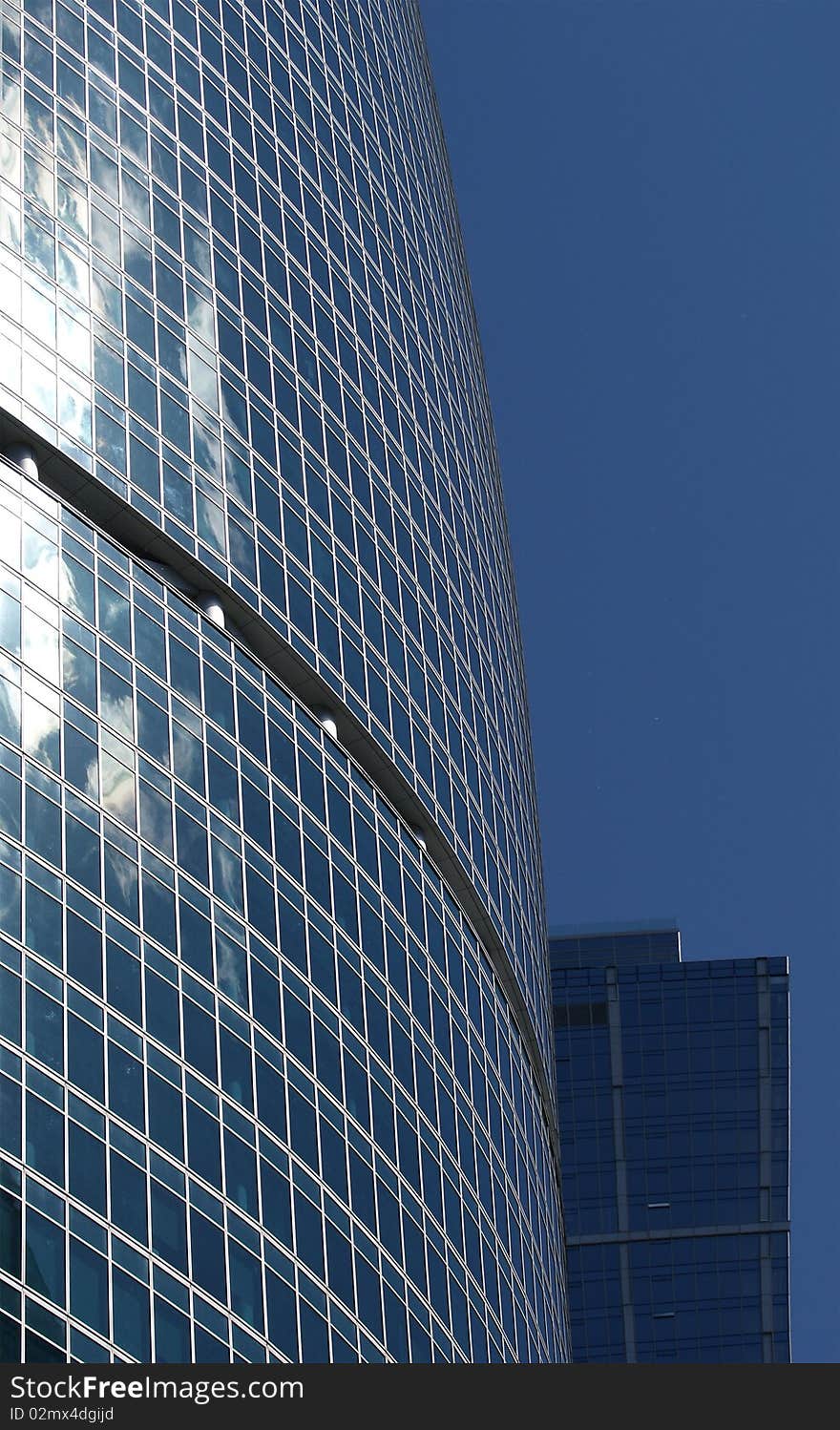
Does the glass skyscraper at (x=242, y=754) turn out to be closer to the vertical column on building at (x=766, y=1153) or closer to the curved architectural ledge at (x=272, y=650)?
the curved architectural ledge at (x=272, y=650)

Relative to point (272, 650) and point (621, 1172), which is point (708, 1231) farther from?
point (272, 650)

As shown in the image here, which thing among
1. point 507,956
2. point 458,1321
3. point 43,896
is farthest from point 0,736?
point 507,956

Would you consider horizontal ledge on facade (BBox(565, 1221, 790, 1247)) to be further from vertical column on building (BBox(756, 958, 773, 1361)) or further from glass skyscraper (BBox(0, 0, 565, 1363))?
glass skyscraper (BBox(0, 0, 565, 1363))

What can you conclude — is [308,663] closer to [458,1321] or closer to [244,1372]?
[458,1321]

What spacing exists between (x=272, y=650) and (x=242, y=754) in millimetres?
5677

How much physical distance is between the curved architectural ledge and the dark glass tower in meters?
45.8

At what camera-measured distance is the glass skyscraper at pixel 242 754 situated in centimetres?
5175

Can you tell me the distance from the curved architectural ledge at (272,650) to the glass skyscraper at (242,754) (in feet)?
0.51

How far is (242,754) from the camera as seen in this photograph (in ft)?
209

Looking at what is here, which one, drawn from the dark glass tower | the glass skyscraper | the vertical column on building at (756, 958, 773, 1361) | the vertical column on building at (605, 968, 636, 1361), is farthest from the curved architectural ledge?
the vertical column on building at (756, 958, 773, 1361)

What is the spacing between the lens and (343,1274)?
61562mm

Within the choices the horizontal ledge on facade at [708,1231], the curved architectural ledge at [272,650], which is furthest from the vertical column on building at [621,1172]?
the curved architectural ledge at [272,650]

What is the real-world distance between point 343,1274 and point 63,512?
20.4m

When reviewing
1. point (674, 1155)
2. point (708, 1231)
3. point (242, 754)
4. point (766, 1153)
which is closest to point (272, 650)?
point (242, 754)
